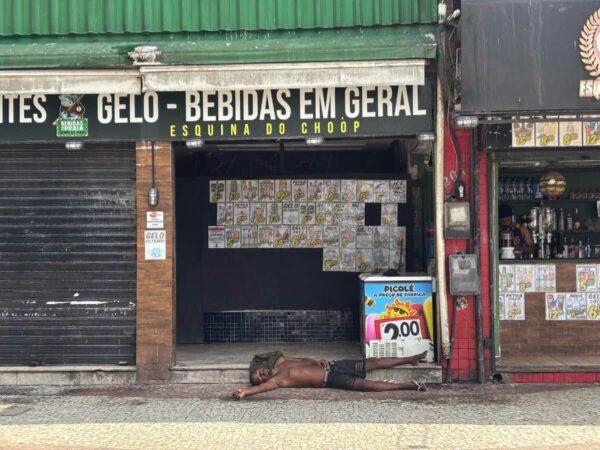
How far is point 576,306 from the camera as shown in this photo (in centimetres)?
1057

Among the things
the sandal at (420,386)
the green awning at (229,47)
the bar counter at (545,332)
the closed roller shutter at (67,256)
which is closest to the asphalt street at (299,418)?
the sandal at (420,386)

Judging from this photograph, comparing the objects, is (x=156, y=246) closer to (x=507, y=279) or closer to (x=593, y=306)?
(x=507, y=279)

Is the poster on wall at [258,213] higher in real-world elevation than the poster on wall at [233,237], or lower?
higher

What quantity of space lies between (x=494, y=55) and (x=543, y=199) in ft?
10.1

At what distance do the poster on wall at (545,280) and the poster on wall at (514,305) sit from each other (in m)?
0.29

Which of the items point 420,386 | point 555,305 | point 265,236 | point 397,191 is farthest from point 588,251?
point 265,236

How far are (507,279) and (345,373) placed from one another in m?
2.83

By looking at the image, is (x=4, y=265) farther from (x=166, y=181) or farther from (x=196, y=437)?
(x=196, y=437)

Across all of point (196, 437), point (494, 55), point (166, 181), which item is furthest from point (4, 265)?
point (494, 55)

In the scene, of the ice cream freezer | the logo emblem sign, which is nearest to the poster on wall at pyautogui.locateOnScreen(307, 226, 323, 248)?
the ice cream freezer

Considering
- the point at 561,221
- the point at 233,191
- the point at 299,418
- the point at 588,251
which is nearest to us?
the point at 299,418

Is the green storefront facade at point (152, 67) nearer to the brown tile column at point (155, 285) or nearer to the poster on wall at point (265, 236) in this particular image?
the brown tile column at point (155, 285)

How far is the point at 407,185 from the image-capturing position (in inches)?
468

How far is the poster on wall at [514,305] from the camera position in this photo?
10555 mm
